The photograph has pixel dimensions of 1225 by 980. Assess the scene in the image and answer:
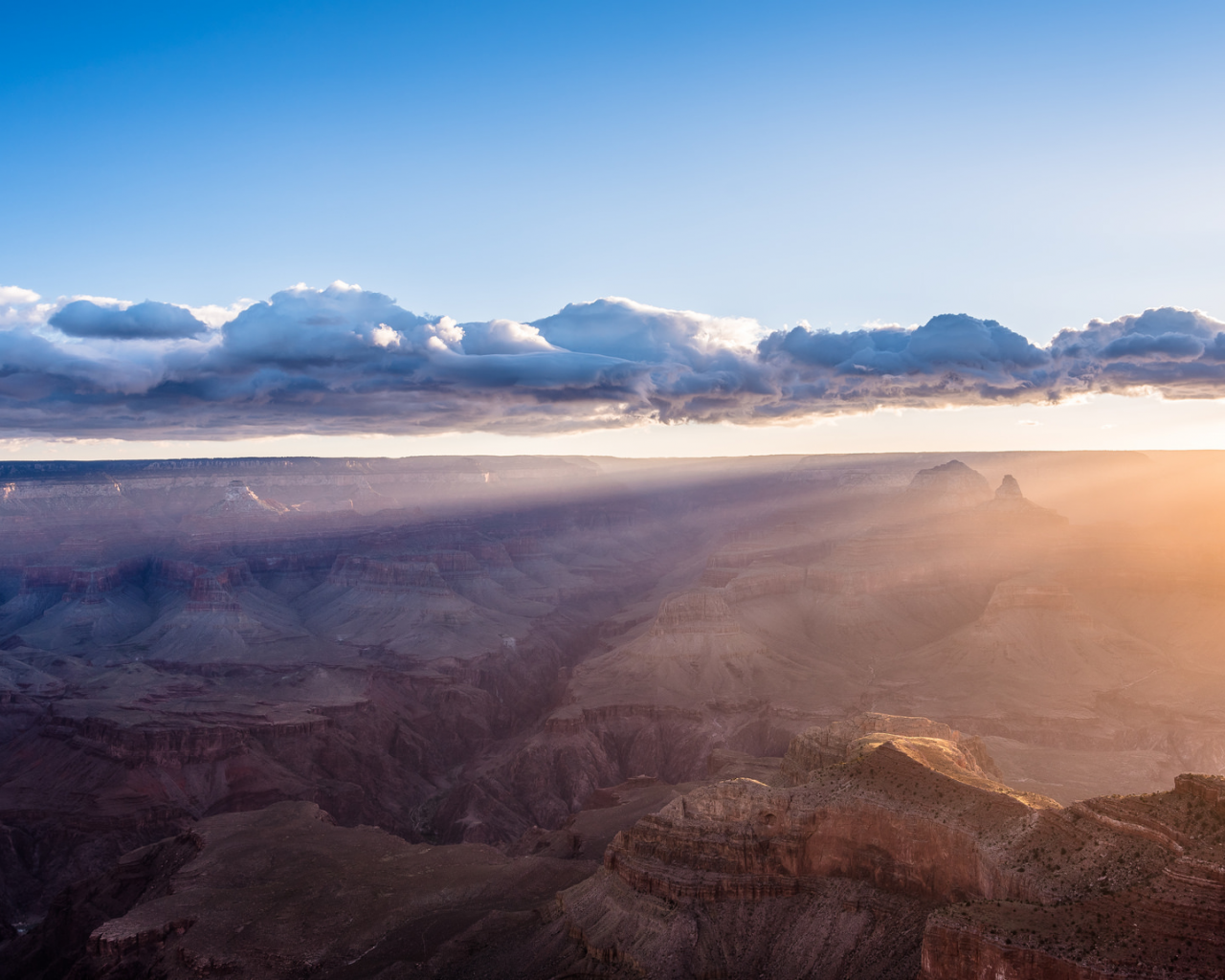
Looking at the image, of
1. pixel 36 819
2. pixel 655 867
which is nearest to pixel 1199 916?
pixel 655 867

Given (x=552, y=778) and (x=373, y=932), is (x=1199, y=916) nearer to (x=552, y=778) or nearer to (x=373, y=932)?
(x=373, y=932)

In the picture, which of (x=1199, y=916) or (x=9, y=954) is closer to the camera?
(x=1199, y=916)


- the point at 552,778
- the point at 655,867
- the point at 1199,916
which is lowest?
the point at 552,778

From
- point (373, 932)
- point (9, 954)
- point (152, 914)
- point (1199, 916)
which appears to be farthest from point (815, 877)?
point (9, 954)

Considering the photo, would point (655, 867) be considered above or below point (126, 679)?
above

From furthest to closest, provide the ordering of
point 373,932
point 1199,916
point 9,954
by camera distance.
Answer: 1. point 9,954
2. point 373,932
3. point 1199,916

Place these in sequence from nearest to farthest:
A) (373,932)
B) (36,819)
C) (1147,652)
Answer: (373,932) → (36,819) → (1147,652)

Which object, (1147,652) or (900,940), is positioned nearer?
(900,940)

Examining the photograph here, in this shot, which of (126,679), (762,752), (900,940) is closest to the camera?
(900,940)

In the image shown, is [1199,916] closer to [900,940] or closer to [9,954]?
[900,940]
